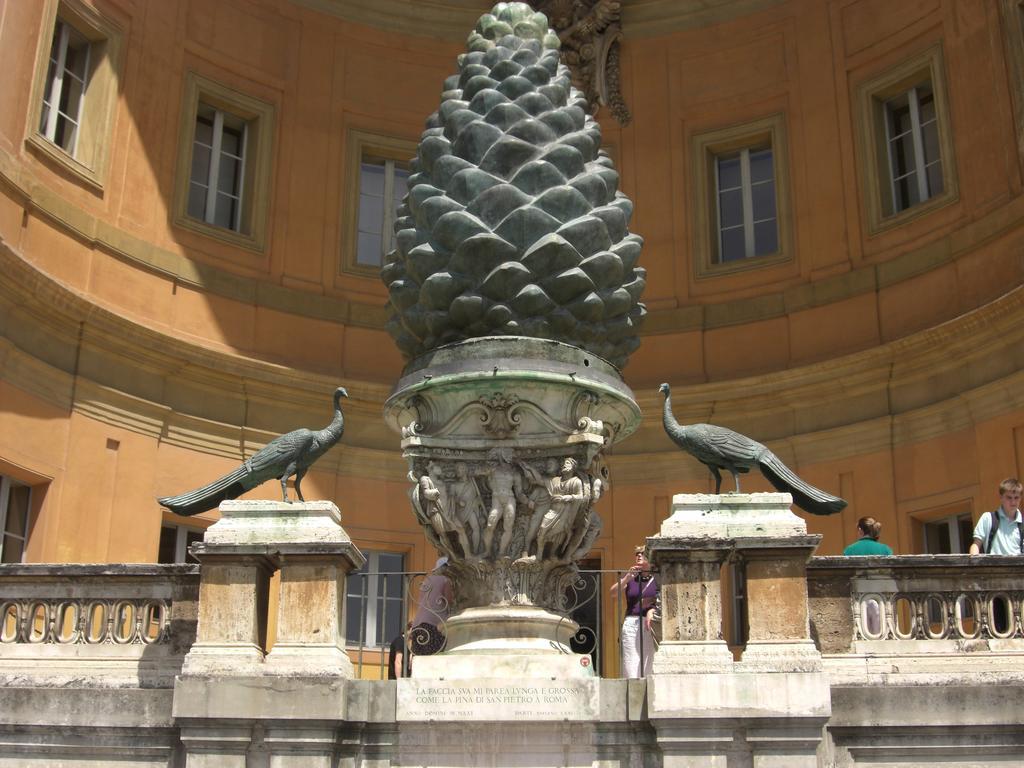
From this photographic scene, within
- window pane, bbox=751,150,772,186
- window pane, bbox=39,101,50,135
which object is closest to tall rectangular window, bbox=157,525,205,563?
window pane, bbox=39,101,50,135

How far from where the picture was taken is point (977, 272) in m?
16.0

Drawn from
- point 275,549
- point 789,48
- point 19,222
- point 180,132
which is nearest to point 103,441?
point 19,222

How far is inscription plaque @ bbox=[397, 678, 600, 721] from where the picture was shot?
7348mm

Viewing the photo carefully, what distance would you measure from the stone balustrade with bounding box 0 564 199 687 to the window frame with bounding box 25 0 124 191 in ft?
29.8

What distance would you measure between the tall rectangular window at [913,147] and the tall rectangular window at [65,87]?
10336 millimetres

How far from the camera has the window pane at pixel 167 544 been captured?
1669 cm

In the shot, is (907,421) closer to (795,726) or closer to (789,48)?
(789,48)

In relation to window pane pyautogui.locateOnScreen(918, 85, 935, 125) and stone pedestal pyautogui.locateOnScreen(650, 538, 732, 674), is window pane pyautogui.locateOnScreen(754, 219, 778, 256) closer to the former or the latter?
window pane pyautogui.locateOnScreen(918, 85, 935, 125)

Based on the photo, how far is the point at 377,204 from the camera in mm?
19547

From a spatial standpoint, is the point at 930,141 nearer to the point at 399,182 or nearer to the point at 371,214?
the point at 399,182

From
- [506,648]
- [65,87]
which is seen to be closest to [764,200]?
[65,87]

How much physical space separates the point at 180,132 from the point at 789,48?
27.2 ft

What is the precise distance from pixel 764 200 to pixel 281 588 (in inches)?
500

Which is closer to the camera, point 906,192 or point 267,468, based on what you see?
point 267,468
